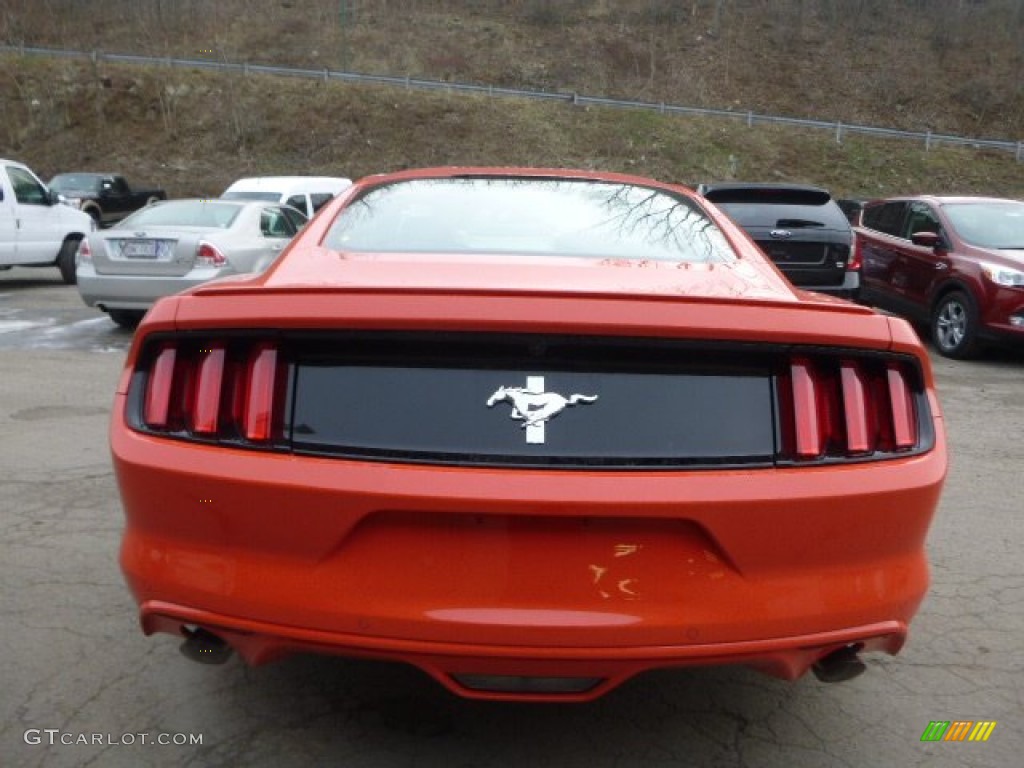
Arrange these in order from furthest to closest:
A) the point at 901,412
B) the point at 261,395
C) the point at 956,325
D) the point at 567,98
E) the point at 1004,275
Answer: the point at 567,98, the point at 956,325, the point at 1004,275, the point at 901,412, the point at 261,395

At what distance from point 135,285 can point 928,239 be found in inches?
309

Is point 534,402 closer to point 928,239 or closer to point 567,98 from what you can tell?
point 928,239

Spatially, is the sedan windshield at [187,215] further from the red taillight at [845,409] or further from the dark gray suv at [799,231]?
the red taillight at [845,409]

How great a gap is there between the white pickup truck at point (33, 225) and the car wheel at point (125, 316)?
409 centimetres

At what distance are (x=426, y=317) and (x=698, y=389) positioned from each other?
2.13ft

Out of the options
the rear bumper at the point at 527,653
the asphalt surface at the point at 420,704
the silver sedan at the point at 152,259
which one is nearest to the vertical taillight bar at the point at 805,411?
the asphalt surface at the point at 420,704

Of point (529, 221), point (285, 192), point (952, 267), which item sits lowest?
point (285, 192)

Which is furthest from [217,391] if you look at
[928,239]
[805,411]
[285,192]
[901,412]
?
[285,192]

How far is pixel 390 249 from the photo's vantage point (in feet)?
9.64

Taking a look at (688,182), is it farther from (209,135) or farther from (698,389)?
(698,389)

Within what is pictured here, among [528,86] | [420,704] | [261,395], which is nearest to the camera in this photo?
[261,395]

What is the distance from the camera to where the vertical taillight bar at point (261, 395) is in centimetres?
225

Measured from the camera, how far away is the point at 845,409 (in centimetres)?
231

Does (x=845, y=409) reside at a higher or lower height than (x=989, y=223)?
higher
